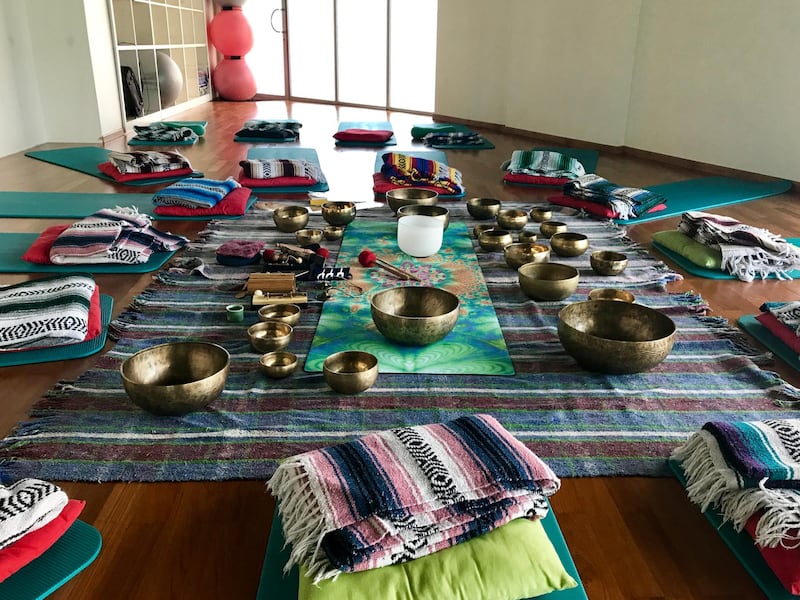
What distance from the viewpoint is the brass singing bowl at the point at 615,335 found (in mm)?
1769

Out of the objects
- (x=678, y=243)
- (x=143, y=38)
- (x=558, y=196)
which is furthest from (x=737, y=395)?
(x=143, y=38)

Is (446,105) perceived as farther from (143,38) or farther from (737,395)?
(737,395)

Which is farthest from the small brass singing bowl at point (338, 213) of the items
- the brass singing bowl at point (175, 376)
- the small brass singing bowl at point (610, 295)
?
the brass singing bowl at point (175, 376)

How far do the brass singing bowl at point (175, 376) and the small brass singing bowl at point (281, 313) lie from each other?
0.37m

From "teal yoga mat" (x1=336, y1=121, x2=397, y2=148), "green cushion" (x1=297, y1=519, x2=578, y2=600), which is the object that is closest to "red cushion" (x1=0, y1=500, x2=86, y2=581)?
"green cushion" (x1=297, y1=519, x2=578, y2=600)

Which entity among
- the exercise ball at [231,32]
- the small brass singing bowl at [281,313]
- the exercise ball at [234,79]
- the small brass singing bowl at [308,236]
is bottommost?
the small brass singing bowl at [281,313]

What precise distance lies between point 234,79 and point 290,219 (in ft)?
21.0

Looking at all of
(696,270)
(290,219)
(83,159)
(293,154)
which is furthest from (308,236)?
(83,159)

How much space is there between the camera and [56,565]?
3.84 feet

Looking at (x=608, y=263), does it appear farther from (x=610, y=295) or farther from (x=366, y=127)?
(x=366, y=127)

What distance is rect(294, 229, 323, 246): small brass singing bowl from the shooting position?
9.34ft

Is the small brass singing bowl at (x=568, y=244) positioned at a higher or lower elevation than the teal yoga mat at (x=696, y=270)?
higher

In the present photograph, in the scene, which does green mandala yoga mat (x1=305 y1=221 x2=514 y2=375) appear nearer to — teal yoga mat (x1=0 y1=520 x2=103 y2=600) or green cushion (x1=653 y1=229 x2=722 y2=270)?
teal yoga mat (x1=0 y1=520 x2=103 y2=600)

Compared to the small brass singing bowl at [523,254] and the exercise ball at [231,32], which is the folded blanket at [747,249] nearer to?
the small brass singing bowl at [523,254]
